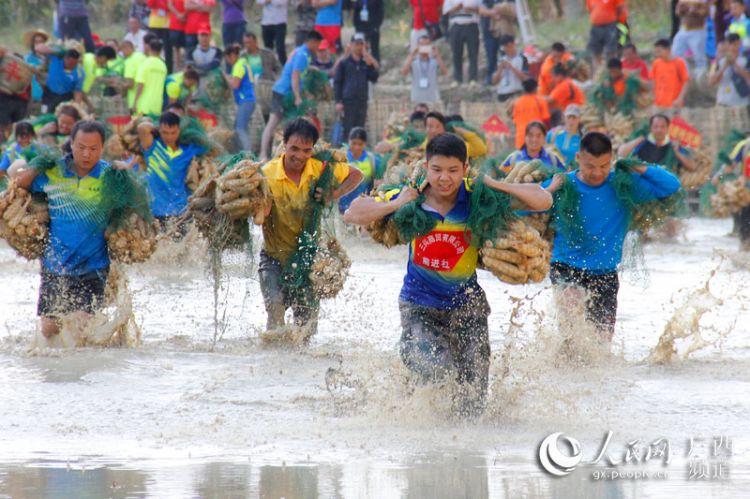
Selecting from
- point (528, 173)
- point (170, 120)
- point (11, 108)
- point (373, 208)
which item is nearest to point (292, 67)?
point (11, 108)

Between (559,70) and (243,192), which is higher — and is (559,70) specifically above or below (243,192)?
above

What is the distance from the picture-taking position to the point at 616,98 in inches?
727

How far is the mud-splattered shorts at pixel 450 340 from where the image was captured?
6914mm

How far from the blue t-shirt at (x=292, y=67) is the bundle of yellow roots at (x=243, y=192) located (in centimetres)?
1021

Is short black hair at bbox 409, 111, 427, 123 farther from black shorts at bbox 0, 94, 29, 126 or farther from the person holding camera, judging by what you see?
black shorts at bbox 0, 94, 29, 126

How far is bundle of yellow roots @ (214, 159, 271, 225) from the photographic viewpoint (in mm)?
8766

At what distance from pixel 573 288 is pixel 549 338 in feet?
1.18

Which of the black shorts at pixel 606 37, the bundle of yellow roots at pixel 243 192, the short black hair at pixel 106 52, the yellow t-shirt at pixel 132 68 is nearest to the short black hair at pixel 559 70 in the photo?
Answer: the black shorts at pixel 606 37

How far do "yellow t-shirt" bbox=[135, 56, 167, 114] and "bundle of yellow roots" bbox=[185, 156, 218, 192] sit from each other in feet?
21.1

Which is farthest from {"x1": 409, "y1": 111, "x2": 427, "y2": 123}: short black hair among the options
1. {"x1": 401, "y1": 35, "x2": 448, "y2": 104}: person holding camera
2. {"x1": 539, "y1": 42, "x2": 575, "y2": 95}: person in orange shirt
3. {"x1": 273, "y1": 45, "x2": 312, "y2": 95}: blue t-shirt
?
{"x1": 401, "y1": 35, "x2": 448, "y2": 104}: person holding camera

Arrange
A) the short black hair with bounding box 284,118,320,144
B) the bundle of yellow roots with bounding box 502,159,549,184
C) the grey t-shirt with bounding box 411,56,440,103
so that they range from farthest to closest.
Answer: the grey t-shirt with bounding box 411,56,440,103 → the short black hair with bounding box 284,118,320,144 → the bundle of yellow roots with bounding box 502,159,549,184

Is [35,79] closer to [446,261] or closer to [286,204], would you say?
[286,204]

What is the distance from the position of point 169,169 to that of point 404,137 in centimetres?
417

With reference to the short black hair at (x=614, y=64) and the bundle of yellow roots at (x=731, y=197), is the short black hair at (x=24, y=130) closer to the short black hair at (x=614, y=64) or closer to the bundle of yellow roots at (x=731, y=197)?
the bundle of yellow roots at (x=731, y=197)
